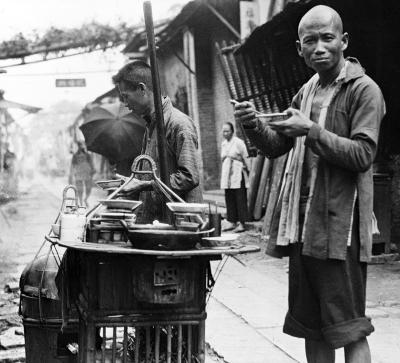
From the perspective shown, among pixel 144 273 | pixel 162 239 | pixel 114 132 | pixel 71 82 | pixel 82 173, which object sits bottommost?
pixel 144 273

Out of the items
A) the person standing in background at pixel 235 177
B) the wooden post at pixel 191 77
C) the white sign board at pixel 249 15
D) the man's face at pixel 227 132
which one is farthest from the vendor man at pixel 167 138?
the wooden post at pixel 191 77

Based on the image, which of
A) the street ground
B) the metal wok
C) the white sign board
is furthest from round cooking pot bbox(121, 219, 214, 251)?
the white sign board

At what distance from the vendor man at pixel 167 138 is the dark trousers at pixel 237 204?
300 inches

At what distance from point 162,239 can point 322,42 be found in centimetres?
123

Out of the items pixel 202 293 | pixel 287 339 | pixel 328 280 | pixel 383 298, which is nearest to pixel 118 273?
pixel 202 293

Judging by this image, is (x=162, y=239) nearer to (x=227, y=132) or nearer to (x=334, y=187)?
(x=334, y=187)

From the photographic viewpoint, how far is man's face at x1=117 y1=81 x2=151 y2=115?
4.40 m

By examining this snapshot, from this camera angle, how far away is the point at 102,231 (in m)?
3.55

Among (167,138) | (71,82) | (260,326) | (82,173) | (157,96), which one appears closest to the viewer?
(157,96)

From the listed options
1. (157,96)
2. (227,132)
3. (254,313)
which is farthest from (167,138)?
(227,132)

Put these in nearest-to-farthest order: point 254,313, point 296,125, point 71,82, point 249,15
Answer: point 296,125 → point 254,313 → point 249,15 → point 71,82

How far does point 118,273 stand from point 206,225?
0.52 m

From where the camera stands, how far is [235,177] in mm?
12086

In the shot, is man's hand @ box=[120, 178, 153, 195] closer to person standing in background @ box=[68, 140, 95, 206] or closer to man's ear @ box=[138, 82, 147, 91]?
man's ear @ box=[138, 82, 147, 91]
